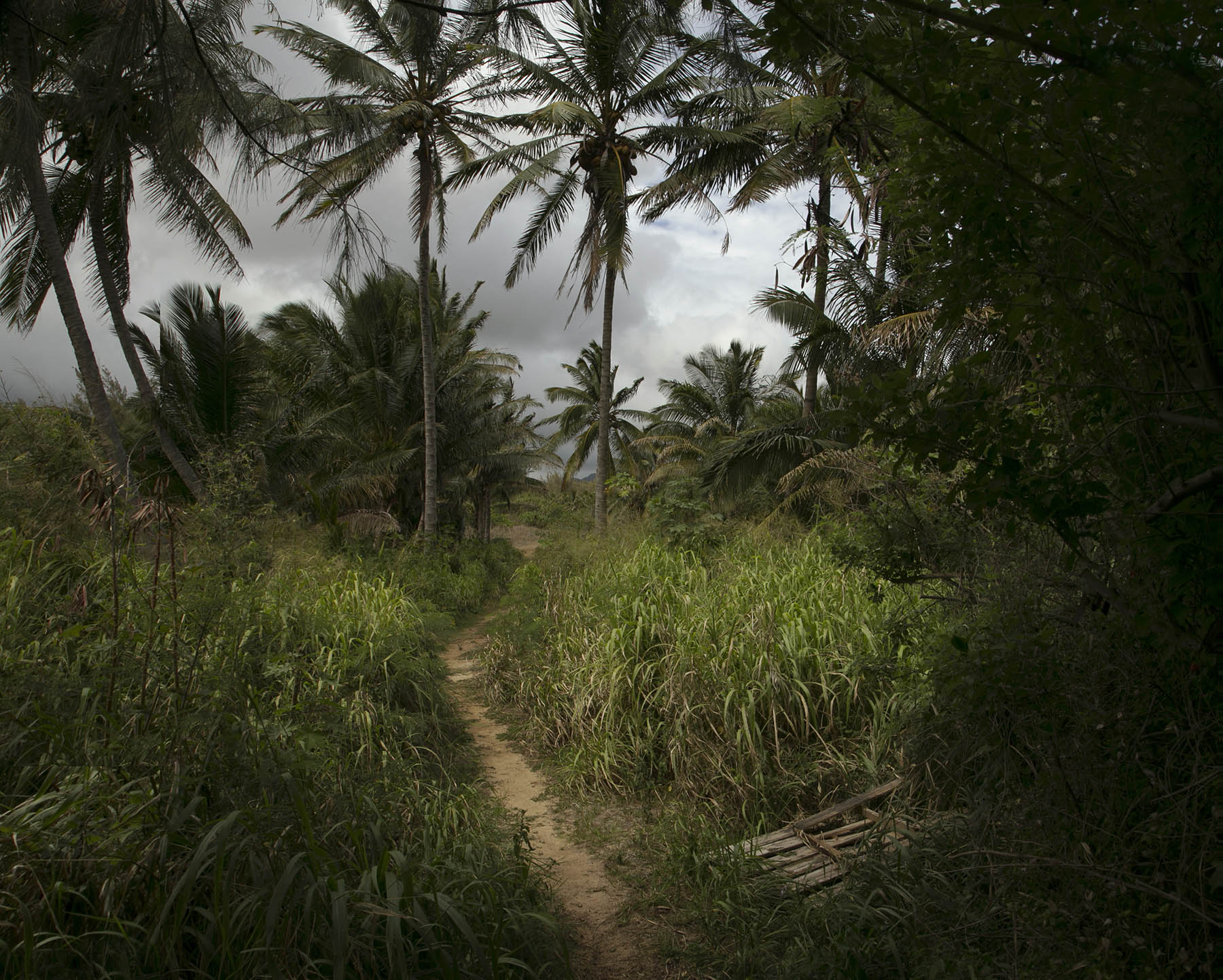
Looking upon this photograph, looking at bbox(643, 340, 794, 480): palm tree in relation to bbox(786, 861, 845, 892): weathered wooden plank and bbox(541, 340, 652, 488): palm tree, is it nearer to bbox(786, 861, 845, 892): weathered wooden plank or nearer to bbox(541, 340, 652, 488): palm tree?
bbox(541, 340, 652, 488): palm tree

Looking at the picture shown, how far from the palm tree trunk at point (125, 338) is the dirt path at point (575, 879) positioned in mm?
5803

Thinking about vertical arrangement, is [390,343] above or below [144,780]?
above

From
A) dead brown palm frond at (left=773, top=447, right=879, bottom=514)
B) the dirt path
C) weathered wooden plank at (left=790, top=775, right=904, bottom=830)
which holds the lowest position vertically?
the dirt path

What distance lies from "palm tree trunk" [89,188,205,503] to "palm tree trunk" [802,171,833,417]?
8.97 metres

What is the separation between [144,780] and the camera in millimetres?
2490

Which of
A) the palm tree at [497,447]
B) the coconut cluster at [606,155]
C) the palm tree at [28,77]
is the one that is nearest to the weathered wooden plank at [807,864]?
the palm tree at [28,77]

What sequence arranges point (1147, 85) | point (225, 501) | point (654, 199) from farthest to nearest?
point (654, 199) → point (225, 501) → point (1147, 85)

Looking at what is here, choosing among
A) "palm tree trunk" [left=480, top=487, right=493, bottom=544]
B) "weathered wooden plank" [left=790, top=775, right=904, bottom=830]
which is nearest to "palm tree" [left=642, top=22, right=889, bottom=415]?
"weathered wooden plank" [left=790, top=775, right=904, bottom=830]

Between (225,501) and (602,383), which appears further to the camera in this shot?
(602,383)

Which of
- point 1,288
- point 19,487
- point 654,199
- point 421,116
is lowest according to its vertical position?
point 19,487

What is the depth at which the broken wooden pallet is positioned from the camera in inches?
127

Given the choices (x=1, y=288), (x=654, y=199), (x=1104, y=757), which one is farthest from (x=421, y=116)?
(x=1104, y=757)

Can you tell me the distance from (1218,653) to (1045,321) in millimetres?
892

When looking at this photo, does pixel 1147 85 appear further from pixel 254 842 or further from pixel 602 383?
pixel 602 383
